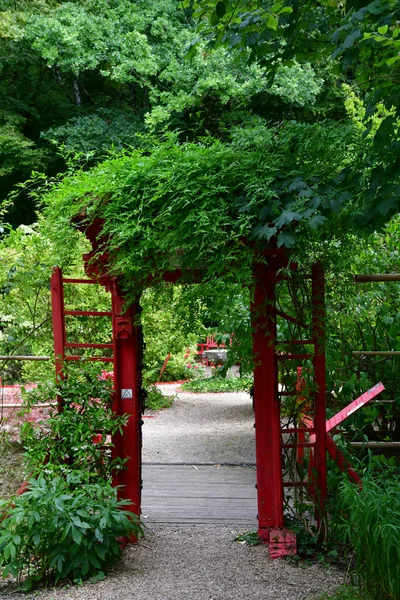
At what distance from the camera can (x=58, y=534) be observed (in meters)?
4.41

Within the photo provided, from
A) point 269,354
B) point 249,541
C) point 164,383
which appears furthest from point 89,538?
point 164,383

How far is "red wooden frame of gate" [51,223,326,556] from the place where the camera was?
15.7 feet

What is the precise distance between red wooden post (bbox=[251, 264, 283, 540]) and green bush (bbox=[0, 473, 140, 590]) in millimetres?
995

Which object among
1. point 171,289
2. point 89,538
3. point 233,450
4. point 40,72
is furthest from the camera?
point 40,72

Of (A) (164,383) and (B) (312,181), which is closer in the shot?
(B) (312,181)

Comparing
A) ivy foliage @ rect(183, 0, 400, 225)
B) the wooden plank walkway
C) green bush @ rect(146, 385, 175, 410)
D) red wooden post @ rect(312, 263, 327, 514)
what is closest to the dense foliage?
red wooden post @ rect(312, 263, 327, 514)

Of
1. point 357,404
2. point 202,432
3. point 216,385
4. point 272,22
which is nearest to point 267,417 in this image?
point 357,404

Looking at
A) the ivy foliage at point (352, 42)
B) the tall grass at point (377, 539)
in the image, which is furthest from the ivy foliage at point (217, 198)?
the tall grass at point (377, 539)

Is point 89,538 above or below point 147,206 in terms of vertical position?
below

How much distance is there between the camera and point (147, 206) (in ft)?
14.3

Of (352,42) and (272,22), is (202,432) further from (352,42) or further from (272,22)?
(352,42)

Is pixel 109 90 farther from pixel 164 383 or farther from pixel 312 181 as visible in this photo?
pixel 312 181

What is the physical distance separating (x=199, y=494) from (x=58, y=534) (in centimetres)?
276

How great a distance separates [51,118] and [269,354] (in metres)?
14.9
